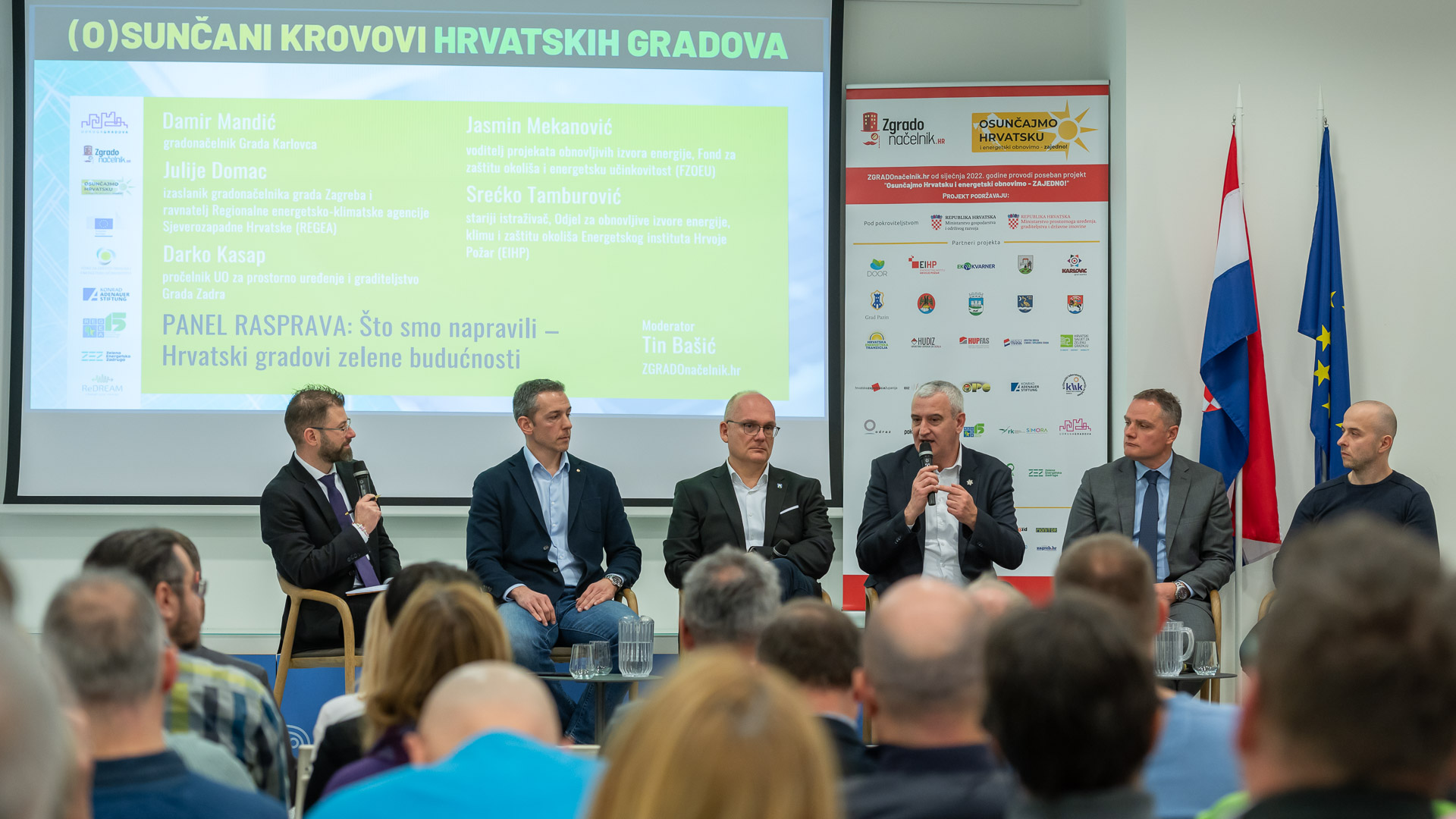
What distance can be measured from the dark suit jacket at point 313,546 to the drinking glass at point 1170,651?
8.49 feet

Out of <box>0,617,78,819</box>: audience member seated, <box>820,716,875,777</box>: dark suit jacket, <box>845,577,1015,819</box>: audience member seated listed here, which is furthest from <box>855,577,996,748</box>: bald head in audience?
<box>0,617,78,819</box>: audience member seated

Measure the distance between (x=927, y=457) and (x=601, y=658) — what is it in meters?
1.43

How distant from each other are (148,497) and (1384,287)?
18.0ft

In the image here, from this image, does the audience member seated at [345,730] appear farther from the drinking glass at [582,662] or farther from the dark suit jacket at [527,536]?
the dark suit jacket at [527,536]

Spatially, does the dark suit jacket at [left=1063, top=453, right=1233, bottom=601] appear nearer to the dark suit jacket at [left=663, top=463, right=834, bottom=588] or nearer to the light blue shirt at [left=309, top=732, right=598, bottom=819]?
the dark suit jacket at [left=663, top=463, right=834, bottom=588]

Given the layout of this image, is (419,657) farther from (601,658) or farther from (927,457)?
(927,457)

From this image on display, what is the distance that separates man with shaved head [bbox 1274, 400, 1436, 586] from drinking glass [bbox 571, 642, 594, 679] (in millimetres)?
2693

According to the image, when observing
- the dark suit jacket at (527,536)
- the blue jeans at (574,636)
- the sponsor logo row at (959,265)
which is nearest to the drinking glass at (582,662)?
the blue jeans at (574,636)

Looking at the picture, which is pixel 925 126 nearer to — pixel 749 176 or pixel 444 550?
pixel 749 176

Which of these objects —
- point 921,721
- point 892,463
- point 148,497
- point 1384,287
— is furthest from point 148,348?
point 1384,287

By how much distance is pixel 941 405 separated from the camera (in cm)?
442

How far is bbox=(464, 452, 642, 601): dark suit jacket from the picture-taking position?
4.32 meters

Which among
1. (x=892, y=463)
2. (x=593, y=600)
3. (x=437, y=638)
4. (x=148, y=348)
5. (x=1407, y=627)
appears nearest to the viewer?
(x=1407, y=627)

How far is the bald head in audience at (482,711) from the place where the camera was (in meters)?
1.33
